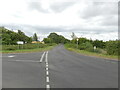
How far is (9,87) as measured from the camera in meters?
5.88

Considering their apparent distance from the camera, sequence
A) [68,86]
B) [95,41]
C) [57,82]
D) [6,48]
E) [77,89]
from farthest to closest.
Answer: [95,41]
[6,48]
[57,82]
[68,86]
[77,89]

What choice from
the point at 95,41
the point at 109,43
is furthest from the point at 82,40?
the point at 109,43

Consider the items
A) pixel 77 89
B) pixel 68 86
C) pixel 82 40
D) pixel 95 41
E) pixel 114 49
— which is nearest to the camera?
pixel 77 89

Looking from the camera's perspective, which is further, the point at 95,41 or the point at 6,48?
the point at 95,41

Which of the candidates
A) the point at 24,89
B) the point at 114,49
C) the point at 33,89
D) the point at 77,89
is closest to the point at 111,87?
the point at 77,89

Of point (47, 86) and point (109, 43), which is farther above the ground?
point (109, 43)

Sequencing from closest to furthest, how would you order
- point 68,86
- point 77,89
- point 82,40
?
point 77,89 < point 68,86 < point 82,40

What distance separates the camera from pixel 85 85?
6082 mm

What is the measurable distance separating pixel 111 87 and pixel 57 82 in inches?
97.0

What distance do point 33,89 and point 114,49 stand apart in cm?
1708

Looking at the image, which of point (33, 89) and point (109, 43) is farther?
point (109, 43)

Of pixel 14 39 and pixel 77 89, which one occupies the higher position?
pixel 14 39

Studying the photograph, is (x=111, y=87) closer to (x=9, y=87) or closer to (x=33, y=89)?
(x=33, y=89)

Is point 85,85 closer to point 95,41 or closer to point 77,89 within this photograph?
point 77,89
